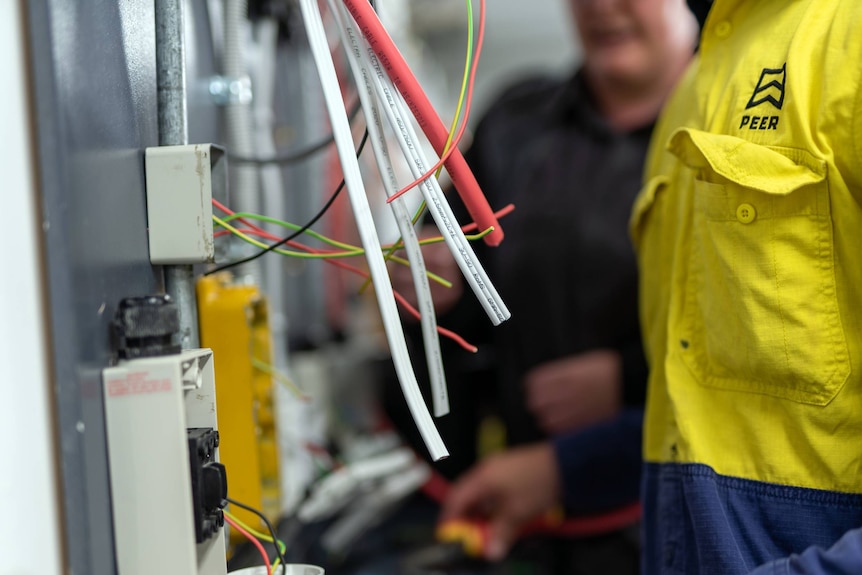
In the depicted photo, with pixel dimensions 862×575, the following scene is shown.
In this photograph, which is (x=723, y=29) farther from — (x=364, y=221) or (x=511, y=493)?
(x=511, y=493)

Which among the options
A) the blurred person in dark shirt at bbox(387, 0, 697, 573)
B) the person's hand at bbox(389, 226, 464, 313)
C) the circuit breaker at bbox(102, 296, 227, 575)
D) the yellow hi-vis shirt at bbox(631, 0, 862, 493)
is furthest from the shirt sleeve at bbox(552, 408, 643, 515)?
A: the circuit breaker at bbox(102, 296, 227, 575)

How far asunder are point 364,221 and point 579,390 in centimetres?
104

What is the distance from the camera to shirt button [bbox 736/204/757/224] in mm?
612

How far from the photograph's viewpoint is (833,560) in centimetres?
50

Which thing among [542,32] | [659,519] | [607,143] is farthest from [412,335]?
[542,32]

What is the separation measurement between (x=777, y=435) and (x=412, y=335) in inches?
42.1

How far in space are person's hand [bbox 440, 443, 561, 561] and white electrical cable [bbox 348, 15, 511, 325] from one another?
97 cm

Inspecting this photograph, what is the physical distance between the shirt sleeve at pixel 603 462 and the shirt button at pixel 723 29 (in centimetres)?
86

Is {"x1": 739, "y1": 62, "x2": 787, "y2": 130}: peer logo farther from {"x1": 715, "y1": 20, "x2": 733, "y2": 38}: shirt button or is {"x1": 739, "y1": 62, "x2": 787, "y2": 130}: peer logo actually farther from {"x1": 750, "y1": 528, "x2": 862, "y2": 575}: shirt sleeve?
{"x1": 750, "y1": 528, "x2": 862, "y2": 575}: shirt sleeve

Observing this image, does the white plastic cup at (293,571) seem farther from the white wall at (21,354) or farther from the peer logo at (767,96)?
the peer logo at (767,96)

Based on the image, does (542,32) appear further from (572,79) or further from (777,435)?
(777,435)

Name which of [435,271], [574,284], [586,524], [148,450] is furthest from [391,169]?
[586,524]

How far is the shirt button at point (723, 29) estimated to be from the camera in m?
0.74

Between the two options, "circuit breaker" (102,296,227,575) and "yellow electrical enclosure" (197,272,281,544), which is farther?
"yellow electrical enclosure" (197,272,281,544)
